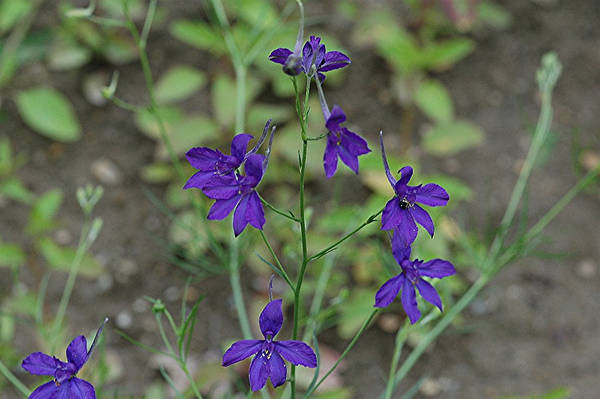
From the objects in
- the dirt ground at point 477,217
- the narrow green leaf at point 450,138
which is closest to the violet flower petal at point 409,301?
the dirt ground at point 477,217

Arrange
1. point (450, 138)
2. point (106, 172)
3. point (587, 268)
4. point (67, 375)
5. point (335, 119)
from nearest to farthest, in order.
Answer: point (335, 119)
point (67, 375)
point (587, 268)
point (450, 138)
point (106, 172)

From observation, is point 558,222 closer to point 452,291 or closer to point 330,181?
point 452,291

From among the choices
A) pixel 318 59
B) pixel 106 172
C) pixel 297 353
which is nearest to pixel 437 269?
pixel 297 353

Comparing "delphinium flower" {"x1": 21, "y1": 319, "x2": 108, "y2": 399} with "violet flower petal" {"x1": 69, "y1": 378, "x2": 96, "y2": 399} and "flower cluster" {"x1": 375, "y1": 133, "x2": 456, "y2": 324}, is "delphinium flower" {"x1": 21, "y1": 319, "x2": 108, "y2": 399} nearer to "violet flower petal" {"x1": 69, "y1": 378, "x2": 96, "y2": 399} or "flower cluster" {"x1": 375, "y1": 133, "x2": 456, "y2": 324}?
"violet flower petal" {"x1": 69, "y1": 378, "x2": 96, "y2": 399}

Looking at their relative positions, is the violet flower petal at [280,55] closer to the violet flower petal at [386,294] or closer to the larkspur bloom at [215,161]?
the larkspur bloom at [215,161]

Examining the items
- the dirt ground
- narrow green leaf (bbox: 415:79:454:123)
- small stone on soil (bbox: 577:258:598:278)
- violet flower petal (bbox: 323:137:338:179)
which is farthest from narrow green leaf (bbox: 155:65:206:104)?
violet flower petal (bbox: 323:137:338:179)

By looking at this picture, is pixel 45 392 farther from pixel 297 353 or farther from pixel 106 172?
pixel 106 172
